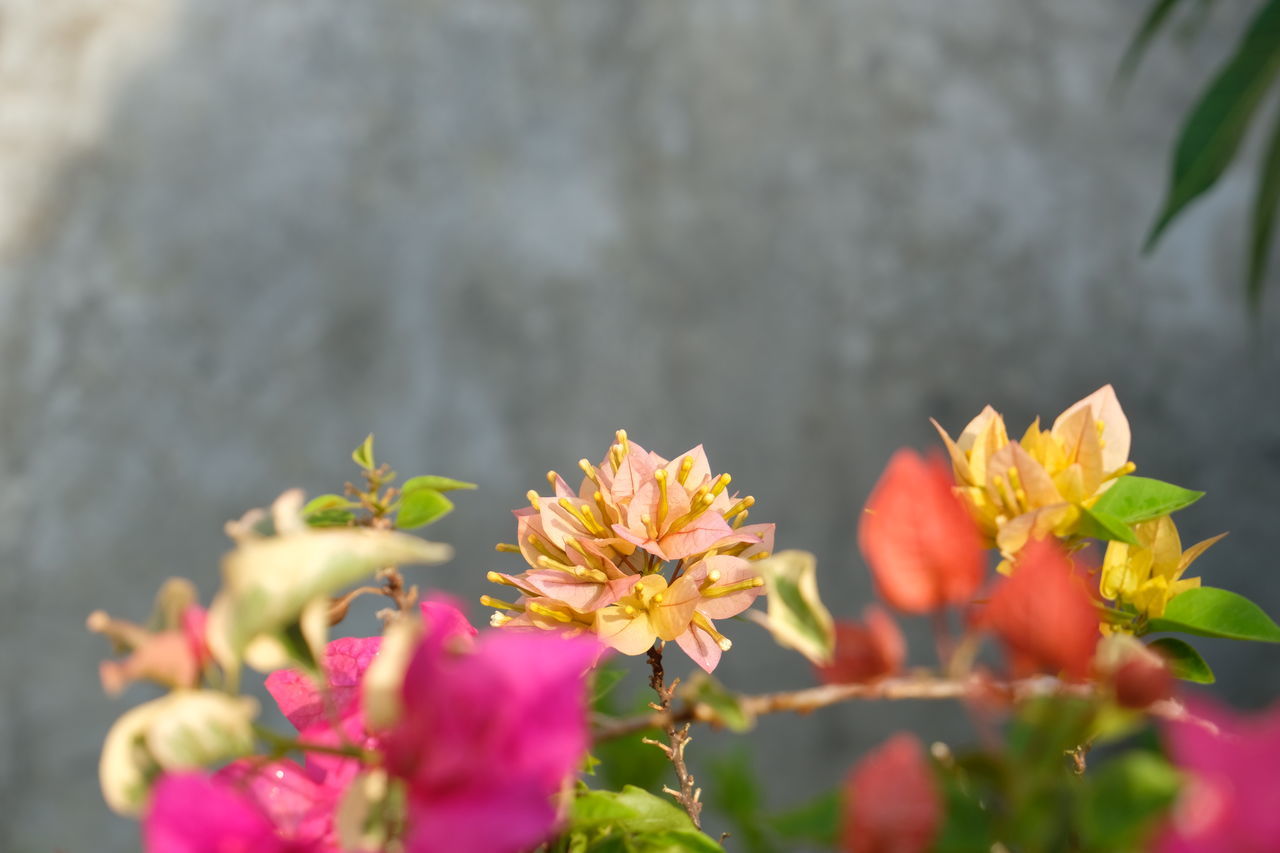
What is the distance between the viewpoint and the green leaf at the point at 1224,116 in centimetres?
71

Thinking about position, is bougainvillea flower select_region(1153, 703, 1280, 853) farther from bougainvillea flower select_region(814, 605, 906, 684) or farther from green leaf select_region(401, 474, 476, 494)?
green leaf select_region(401, 474, 476, 494)

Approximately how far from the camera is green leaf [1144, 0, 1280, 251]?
2.32ft

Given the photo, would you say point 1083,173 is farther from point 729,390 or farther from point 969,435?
point 969,435

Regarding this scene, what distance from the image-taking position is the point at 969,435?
301mm

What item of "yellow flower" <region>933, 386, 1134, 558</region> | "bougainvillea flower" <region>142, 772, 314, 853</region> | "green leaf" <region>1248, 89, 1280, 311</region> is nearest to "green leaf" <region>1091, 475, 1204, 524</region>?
"yellow flower" <region>933, 386, 1134, 558</region>

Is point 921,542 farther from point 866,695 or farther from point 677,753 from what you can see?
point 677,753

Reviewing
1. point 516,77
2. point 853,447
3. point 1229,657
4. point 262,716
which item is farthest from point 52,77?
point 1229,657

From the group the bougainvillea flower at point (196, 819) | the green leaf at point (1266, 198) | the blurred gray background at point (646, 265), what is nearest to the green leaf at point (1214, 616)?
the bougainvillea flower at point (196, 819)

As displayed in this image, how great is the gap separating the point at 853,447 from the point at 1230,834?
8.52 feet

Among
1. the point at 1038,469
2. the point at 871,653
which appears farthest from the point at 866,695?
the point at 1038,469

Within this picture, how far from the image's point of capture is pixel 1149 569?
29cm

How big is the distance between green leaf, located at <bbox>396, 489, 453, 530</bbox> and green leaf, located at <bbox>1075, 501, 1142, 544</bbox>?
16 cm

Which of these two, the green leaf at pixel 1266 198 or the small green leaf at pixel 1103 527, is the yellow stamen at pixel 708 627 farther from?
the green leaf at pixel 1266 198

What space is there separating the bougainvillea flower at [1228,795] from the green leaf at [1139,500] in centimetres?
16
